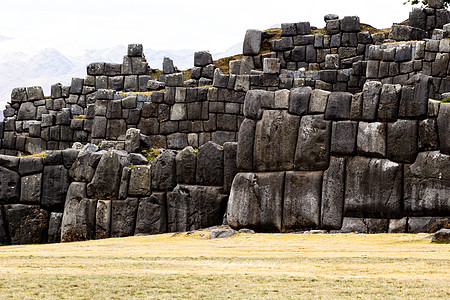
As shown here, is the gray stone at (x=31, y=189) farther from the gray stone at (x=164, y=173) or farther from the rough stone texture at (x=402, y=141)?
the rough stone texture at (x=402, y=141)

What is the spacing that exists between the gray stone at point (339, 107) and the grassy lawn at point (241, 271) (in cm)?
405

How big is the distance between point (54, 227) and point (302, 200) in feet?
29.7

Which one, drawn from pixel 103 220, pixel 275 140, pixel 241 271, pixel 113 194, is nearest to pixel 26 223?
pixel 103 220

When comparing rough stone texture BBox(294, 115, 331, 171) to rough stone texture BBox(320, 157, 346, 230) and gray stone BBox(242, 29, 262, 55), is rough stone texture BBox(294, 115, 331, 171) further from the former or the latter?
gray stone BBox(242, 29, 262, 55)

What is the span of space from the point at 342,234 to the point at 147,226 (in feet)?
22.0

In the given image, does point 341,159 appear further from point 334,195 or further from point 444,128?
point 444,128

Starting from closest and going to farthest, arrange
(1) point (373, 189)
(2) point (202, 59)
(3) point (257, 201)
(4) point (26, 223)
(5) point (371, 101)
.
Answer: (1) point (373, 189), (5) point (371, 101), (3) point (257, 201), (4) point (26, 223), (2) point (202, 59)

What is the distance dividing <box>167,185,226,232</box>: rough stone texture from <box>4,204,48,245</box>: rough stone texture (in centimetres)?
490

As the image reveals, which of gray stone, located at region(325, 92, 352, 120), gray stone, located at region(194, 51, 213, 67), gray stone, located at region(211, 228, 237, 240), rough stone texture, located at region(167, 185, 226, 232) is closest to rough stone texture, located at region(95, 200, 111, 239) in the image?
rough stone texture, located at region(167, 185, 226, 232)

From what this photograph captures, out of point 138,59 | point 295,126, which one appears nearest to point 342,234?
point 295,126

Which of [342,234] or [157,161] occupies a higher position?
[157,161]

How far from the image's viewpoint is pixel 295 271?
45.3ft

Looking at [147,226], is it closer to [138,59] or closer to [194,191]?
[194,191]

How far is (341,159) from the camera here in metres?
22.5
